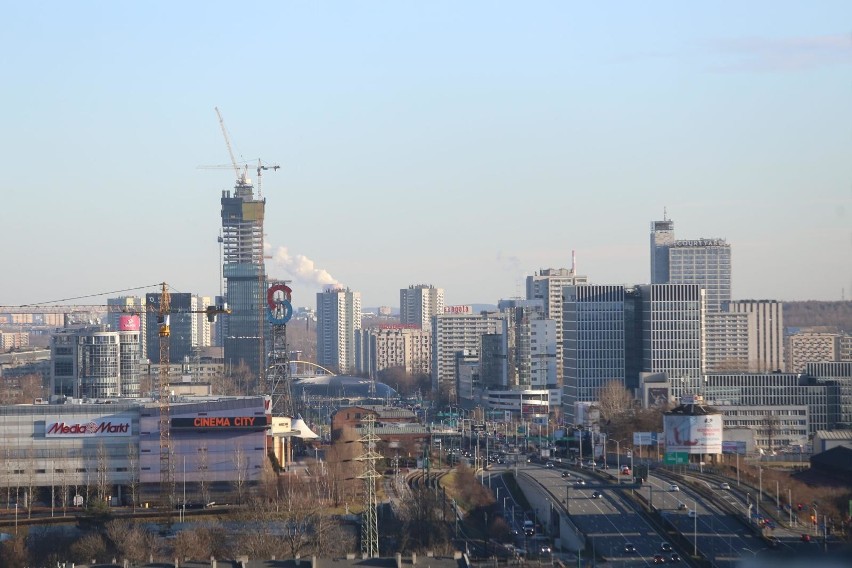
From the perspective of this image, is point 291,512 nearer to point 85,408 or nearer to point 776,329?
point 85,408

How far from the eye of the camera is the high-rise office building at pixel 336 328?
159750 mm

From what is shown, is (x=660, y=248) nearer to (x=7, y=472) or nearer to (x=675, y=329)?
(x=675, y=329)

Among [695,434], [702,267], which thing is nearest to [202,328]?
[702,267]

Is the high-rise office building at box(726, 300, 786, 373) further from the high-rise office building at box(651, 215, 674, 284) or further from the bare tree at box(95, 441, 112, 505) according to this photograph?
the bare tree at box(95, 441, 112, 505)

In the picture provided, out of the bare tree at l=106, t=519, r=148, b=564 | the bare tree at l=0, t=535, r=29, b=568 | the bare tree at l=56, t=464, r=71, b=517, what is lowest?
the bare tree at l=0, t=535, r=29, b=568

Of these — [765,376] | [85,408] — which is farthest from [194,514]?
[765,376]

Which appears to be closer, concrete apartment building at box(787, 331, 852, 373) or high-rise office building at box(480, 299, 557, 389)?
high-rise office building at box(480, 299, 557, 389)

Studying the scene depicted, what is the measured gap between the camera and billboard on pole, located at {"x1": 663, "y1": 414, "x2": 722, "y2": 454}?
174 ft

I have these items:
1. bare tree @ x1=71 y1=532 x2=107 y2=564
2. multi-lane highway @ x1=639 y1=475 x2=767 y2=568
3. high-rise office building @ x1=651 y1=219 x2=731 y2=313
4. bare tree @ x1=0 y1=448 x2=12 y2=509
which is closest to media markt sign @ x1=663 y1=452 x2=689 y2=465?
multi-lane highway @ x1=639 y1=475 x2=767 y2=568

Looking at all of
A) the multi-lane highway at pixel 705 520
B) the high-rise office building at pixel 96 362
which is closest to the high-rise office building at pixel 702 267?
the high-rise office building at pixel 96 362

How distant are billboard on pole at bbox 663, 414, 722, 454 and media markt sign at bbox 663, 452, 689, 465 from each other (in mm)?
397

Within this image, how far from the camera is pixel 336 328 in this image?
16038 centimetres

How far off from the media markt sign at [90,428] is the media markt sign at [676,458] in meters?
18.5

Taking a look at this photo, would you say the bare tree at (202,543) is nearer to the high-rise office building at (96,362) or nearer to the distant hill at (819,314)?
the distant hill at (819,314)
